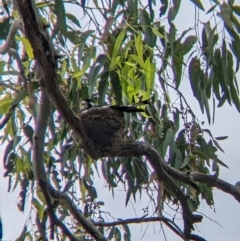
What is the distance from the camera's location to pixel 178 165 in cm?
229

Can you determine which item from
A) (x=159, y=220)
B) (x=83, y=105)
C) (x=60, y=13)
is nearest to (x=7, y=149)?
(x=83, y=105)

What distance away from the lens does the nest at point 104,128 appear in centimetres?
190

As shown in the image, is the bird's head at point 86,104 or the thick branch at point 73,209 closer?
the thick branch at point 73,209

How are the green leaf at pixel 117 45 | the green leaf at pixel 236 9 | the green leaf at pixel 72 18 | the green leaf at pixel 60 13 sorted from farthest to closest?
the green leaf at pixel 72 18 < the green leaf at pixel 236 9 < the green leaf at pixel 117 45 < the green leaf at pixel 60 13

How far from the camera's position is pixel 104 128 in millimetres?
1933

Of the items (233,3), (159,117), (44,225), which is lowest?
(44,225)

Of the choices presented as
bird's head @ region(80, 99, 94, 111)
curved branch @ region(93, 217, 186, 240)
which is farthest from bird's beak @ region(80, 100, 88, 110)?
curved branch @ region(93, 217, 186, 240)

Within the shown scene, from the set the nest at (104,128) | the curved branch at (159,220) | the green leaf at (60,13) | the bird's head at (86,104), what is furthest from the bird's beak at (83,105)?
the green leaf at (60,13)

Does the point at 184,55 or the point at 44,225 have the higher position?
the point at 184,55

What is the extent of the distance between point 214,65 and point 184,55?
0.35 feet

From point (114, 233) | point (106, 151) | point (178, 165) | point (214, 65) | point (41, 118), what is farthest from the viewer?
point (114, 233)

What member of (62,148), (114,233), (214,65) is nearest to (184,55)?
(214,65)

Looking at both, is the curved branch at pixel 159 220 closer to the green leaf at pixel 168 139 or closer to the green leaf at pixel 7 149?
the green leaf at pixel 168 139

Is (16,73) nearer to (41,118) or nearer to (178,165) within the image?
(41,118)
